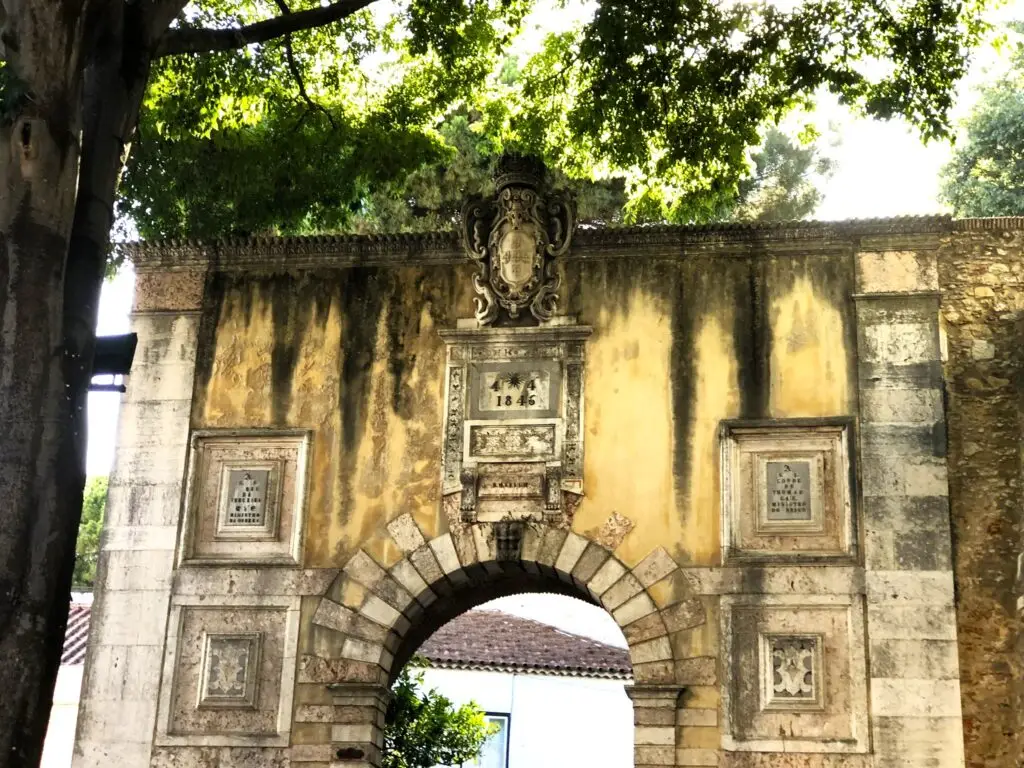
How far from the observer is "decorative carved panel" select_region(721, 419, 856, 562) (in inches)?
411

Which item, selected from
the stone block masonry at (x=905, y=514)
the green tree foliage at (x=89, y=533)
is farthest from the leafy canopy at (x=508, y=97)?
the green tree foliage at (x=89, y=533)

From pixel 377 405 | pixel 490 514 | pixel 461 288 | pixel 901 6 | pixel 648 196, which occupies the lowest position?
pixel 490 514

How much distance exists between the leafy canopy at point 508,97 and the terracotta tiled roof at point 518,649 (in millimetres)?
7935

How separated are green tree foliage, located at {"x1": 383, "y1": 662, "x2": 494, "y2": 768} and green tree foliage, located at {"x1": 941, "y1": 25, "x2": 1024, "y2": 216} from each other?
9.39 m

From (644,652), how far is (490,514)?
63.0 inches

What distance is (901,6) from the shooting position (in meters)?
10.7

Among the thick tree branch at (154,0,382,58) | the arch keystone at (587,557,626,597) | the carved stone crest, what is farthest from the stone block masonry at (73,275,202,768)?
the thick tree branch at (154,0,382,58)

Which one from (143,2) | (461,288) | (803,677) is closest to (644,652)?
(803,677)

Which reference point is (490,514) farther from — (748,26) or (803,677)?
(748,26)

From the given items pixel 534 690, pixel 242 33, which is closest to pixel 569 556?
pixel 242 33

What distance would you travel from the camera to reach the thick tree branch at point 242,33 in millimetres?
8422

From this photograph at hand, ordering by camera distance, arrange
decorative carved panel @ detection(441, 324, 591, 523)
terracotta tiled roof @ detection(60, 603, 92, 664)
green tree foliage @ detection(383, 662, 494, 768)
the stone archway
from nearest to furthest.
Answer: the stone archway
decorative carved panel @ detection(441, 324, 591, 523)
green tree foliage @ detection(383, 662, 494, 768)
terracotta tiled roof @ detection(60, 603, 92, 664)

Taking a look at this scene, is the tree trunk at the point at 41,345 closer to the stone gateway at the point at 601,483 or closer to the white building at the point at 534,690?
the stone gateway at the point at 601,483

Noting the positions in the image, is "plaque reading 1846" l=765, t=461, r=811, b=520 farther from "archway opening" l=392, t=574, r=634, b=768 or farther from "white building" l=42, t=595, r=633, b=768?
"white building" l=42, t=595, r=633, b=768
